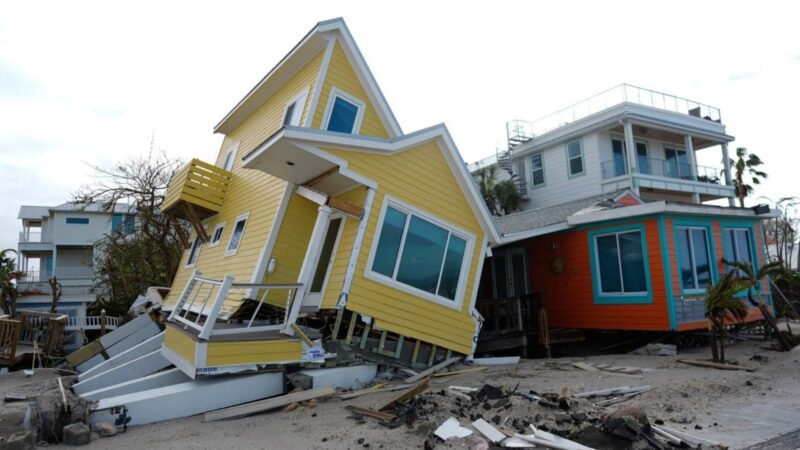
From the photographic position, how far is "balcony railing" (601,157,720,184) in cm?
2614

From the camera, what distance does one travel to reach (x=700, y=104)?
97.2 ft

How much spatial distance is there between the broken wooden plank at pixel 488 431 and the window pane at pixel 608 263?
27.7 ft

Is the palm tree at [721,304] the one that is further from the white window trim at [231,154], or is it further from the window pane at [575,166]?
the window pane at [575,166]

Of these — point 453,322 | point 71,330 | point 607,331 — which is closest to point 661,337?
point 607,331

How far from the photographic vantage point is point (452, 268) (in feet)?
34.9

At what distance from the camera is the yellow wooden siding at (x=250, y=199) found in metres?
10.7

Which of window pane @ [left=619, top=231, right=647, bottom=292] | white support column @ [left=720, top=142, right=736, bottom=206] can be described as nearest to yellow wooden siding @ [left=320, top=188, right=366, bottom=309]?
window pane @ [left=619, top=231, right=647, bottom=292]

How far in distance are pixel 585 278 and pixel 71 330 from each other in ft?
57.2

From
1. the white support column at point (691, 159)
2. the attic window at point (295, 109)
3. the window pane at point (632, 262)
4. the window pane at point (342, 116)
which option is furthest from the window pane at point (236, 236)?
the white support column at point (691, 159)

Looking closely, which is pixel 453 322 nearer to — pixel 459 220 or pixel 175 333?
pixel 459 220

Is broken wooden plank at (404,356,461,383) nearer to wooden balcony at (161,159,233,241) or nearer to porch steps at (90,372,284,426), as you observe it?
porch steps at (90,372,284,426)

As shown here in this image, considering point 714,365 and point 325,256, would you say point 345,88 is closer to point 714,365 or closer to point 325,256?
point 325,256

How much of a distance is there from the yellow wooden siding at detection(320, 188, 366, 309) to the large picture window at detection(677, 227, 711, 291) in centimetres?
863

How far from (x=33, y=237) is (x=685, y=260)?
49651mm
